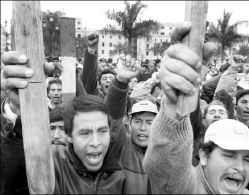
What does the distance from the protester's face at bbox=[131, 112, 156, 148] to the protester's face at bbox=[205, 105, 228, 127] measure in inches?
37.6

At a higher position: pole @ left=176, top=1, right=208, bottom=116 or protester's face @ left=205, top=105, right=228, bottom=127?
pole @ left=176, top=1, right=208, bottom=116

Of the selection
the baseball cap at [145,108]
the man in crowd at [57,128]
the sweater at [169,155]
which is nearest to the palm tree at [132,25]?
the baseball cap at [145,108]

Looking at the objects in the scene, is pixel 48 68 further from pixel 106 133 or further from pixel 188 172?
pixel 188 172

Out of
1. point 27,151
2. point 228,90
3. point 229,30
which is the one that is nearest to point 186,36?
point 27,151

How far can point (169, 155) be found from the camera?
1.82 metres

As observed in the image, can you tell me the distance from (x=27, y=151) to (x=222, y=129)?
1348 mm

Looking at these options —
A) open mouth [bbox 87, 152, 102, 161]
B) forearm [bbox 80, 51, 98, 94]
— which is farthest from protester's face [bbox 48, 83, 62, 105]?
open mouth [bbox 87, 152, 102, 161]

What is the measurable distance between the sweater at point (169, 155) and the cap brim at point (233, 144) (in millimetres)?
446

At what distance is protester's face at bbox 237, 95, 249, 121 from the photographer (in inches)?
181

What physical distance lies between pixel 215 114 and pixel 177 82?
297 cm

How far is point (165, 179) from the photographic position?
6.29 feet

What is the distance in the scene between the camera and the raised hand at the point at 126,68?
283 cm

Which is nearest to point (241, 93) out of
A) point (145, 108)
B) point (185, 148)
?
point (145, 108)

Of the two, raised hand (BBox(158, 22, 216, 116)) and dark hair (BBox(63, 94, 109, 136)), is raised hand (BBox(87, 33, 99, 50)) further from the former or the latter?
raised hand (BBox(158, 22, 216, 116))
